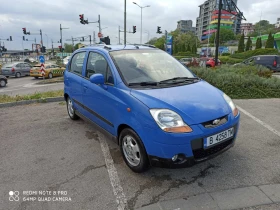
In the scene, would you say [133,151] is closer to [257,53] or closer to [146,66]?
[146,66]

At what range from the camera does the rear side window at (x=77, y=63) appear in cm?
429

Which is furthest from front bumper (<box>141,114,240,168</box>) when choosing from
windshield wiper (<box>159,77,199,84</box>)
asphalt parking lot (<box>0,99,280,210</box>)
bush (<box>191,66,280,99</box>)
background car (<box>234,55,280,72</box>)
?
background car (<box>234,55,280,72</box>)

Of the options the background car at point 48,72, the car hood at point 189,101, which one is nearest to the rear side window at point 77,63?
the car hood at point 189,101

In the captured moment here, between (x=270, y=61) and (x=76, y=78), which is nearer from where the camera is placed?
(x=76, y=78)

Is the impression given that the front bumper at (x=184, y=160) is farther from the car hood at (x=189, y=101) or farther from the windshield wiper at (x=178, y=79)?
the windshield wiper at (x=178, y=79)

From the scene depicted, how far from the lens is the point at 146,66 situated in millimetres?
3453

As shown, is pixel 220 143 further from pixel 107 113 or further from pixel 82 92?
pixel 82 92

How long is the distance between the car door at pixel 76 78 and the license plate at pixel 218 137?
2560 millimetres

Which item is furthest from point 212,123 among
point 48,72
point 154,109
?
point 48,72

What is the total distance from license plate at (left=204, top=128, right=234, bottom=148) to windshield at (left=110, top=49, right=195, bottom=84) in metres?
1.14

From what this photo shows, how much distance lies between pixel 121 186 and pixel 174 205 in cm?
73

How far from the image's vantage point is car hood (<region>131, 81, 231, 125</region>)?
8.42 feet

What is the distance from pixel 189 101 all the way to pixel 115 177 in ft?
4.73

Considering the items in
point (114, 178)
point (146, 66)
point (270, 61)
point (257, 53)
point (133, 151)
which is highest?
point (257, 53)
